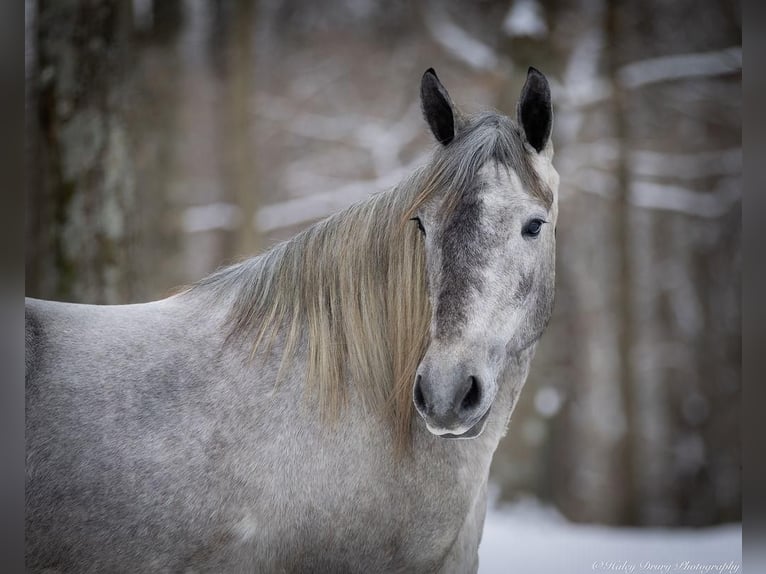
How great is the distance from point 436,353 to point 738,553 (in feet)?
8.22

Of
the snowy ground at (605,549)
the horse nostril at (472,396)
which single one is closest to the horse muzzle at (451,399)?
the horse nostril at (472,396)

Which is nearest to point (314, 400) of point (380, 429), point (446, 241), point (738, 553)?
point (380, 429)

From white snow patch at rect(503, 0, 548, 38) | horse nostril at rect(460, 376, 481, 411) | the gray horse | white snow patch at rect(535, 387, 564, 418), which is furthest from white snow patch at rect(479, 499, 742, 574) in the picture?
white snow patch at rect(503, 0, 548, 38)

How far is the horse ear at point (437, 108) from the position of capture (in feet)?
7.20

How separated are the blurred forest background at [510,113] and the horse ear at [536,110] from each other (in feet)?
6.56

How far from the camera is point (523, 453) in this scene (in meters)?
4.65

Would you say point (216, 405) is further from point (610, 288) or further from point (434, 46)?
point (610, 288)

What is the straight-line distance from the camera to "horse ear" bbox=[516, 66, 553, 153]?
7.04ft

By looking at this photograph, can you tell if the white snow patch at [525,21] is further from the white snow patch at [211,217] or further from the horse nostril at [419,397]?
the horse nostril at [419,397]

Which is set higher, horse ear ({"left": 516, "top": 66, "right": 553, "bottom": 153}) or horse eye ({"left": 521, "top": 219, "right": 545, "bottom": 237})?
horse ear ({"left": 516, "top": 66, "right": 553, "bottom": 153})

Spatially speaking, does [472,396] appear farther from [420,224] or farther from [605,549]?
[605,549]

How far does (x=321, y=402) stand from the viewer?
2148 millimetres

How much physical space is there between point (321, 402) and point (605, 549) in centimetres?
229

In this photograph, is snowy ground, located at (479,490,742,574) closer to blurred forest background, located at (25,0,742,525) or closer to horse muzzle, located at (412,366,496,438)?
blurred forest background, located at (25,0,742,525)
